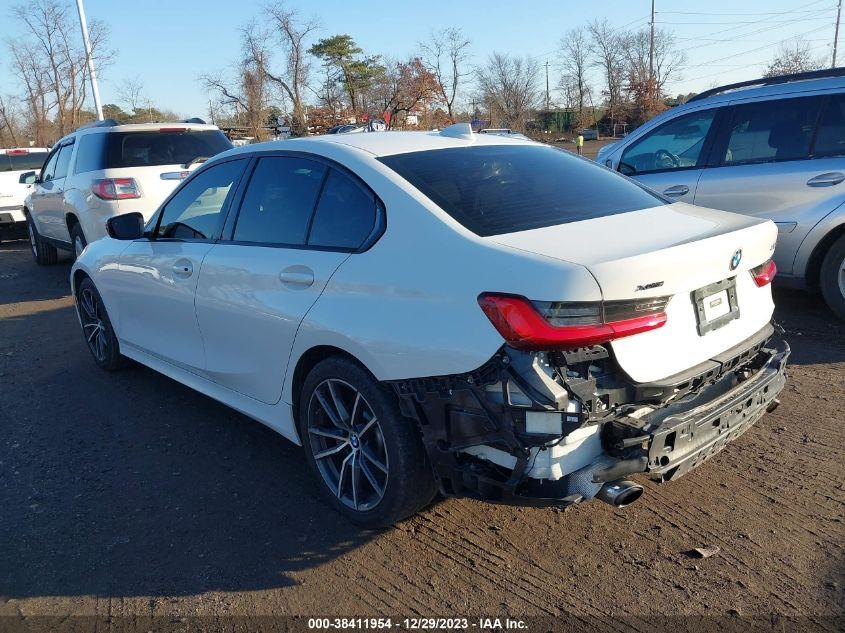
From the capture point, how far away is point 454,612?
8.59ft

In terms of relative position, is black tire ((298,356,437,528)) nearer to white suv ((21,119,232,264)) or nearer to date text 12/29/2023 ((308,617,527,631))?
date text 12/29/2023 ((308,617,527,631))

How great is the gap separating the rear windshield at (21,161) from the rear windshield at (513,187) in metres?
14.5

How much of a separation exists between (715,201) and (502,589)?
4.41 metres

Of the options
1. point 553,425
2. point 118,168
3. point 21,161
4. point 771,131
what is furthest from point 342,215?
point 21,161

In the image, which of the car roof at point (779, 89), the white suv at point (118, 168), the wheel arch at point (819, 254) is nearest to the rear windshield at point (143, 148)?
the white suv at point (118, 168)

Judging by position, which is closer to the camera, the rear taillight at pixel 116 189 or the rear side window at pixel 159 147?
the rear taillight at pixel 116 189

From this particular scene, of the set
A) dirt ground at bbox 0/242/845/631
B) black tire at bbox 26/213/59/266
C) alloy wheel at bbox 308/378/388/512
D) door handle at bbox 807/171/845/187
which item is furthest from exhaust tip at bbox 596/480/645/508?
black tire at bbox 26/213/59/266

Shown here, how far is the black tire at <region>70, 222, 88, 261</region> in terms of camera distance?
891 centimetres

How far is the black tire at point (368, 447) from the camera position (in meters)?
2.83

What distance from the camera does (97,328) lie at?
5590 mm

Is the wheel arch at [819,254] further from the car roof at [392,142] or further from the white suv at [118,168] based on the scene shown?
the white suv at [118,168]

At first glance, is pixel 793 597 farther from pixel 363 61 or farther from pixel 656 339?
pixel 363 61

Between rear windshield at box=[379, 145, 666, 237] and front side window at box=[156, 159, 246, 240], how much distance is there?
1.25m

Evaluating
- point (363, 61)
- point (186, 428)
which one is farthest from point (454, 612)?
point (363, 61)
